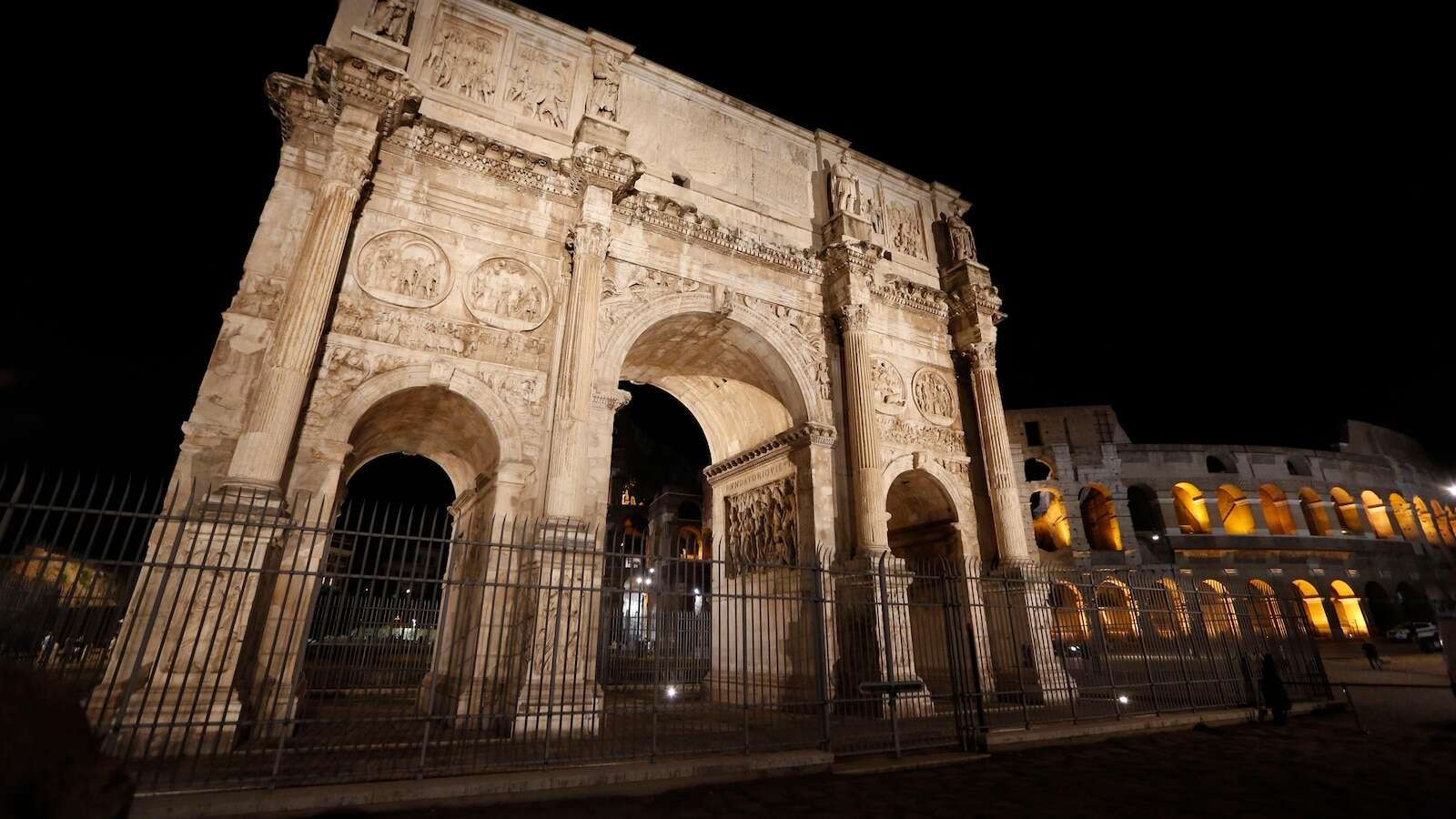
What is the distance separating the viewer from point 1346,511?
1339 inches

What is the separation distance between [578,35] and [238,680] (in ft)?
39.6

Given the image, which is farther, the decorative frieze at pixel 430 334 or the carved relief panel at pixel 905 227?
the carved relief panel at pixel 905 227

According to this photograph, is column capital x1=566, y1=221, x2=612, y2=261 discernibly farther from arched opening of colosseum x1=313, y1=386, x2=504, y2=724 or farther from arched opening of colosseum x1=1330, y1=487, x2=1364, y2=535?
arched opening of colosseum x1=1330, y1=487, x2=1364, y2=535

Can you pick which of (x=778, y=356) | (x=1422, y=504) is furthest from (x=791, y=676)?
(x=1422, y=504)

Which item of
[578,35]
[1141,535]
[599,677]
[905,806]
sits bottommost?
[905,806]

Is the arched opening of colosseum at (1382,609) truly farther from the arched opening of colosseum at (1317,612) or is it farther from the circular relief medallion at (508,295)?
the circular relief medallion at (508,295)

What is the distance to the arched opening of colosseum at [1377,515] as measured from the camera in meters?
34.0

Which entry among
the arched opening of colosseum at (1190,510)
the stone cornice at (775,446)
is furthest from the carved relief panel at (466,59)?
the arched opening of colosseum at (1190,510)

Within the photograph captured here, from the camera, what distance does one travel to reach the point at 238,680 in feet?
22.5

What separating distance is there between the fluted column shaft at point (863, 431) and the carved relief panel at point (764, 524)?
4.33 ft

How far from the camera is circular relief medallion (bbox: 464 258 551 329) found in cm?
998

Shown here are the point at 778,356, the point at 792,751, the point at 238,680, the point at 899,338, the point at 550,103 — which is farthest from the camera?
the point at 899,338

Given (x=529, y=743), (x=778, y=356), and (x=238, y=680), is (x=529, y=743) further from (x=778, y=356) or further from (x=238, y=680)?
(x=778, y=356)

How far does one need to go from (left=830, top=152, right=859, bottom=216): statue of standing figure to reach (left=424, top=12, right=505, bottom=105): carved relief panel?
7243 millimetres
